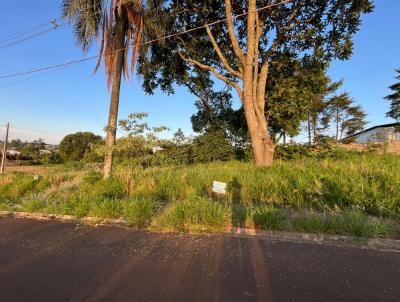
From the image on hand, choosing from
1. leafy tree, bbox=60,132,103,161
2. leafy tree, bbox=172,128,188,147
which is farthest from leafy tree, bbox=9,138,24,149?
leafy tree, bbox=172,128,188,147

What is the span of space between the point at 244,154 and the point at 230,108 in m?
4.07

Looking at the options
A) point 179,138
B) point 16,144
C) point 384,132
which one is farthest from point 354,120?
point 16,144

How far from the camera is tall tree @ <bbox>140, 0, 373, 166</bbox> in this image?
34.4 ft

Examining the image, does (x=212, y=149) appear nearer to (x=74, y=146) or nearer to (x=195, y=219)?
(x=195, y=219)

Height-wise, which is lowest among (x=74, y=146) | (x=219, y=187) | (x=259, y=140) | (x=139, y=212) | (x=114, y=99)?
(x=139, y=212)

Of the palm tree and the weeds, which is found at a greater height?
the palm tree

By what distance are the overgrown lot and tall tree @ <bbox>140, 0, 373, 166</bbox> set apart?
3908mm

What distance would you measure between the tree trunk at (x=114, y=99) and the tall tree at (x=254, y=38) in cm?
318

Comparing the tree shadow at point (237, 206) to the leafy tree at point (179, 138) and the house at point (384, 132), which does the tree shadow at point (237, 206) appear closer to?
the leafy tree at point (179, 138)

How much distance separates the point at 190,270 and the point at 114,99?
289 inches

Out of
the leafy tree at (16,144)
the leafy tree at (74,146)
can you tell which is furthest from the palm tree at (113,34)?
the leafy tree at (16,144)

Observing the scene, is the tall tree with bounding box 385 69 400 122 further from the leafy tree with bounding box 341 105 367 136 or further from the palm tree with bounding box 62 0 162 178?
the palm tree with bounding box 62 0 162 178

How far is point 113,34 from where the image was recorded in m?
9.16

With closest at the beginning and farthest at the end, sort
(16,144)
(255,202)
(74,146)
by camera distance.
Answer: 1. (255,202)
2. (74,146)
3. (16,144)
